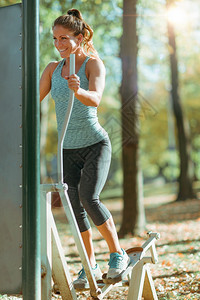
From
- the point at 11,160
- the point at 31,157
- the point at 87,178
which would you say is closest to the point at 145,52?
the point at 87,178

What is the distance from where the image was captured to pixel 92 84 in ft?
8.99

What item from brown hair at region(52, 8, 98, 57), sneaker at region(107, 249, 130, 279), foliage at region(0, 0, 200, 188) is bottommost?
sneaker at region(107, 249, 130, 279)

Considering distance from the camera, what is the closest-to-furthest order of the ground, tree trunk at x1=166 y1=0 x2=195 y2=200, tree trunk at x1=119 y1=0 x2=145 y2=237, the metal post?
the metal post < the ground < tree trunk at x1=119 y1=0 x2=145 y2=237 < tree trunk at x1=166 y1=0 x2=195 y2=200

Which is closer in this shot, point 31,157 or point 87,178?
point 31,157

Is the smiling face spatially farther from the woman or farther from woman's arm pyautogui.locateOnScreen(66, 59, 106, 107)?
woman's arm pyautogui.locateOnScreen(66, 59, 106, 107)

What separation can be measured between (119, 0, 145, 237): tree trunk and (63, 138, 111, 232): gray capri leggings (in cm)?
456

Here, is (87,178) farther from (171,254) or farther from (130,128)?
(130,128)

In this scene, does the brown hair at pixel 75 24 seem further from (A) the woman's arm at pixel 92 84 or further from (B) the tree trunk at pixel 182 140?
(B) the tree trunk at pixel 182 140

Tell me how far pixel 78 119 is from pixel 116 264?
1.04m

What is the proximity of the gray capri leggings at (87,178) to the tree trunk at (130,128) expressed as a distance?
4556mm

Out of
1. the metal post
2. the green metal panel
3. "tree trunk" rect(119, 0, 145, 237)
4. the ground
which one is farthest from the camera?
"tree trunk" rect(119, 0, 145, 237)

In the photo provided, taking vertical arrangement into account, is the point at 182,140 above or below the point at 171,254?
above

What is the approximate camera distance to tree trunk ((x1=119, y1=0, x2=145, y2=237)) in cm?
727

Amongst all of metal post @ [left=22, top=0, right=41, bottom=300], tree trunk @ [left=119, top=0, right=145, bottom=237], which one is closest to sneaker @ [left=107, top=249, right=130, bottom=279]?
metal post @ [left=22, top=0, right=41, bottom=300]
